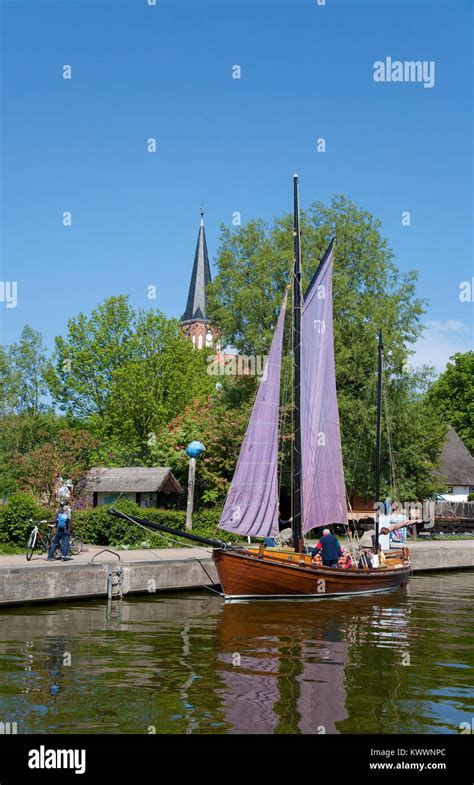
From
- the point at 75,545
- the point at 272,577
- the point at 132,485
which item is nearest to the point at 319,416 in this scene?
the point at 272,577

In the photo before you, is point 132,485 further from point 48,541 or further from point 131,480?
point 48,541

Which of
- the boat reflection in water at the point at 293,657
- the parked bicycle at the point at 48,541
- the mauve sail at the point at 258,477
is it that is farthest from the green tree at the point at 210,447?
the boat reflection in water at the point at 293,657

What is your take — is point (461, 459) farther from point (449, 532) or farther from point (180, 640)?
point (180, 640)

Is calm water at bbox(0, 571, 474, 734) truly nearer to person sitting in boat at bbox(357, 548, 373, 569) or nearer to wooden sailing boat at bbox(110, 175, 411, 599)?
wooden sailing boat at bbox(110, 175, 411, 599)

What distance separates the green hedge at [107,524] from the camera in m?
29.2

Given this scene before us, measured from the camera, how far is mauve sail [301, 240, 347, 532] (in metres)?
27.9

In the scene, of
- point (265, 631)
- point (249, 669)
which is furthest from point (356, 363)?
point (249, 669)

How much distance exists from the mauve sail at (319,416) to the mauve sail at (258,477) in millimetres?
2017

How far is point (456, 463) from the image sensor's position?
73.4 metres

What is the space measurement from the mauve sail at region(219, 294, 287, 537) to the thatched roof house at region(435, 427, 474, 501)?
4759 cm

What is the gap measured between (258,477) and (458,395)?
64.1m

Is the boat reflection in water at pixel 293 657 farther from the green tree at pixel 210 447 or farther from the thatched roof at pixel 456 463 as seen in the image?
the thatched roof at pixel 456 463
